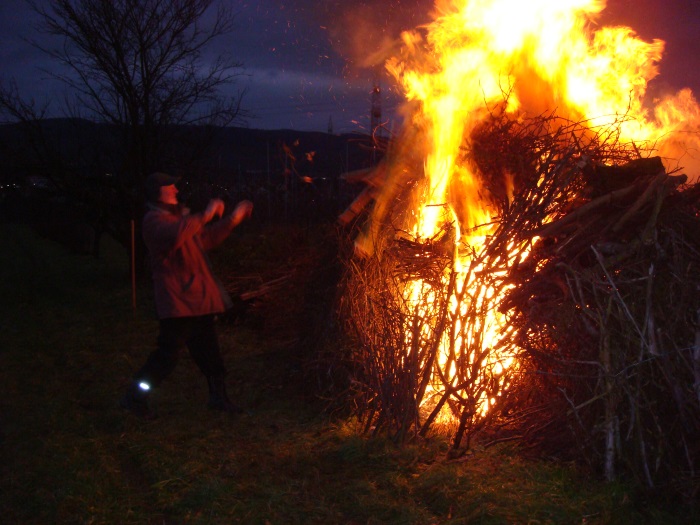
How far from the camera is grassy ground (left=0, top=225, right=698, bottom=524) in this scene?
3.55m

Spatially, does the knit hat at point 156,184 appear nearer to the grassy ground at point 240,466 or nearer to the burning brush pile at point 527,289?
the burning brush pile at point 527,289

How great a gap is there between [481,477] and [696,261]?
179 centimetres

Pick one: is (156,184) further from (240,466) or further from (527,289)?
(527,289)

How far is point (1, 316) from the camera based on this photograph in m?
9.40

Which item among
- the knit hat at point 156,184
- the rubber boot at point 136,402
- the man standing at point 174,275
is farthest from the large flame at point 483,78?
the rubber boot at point 136,402

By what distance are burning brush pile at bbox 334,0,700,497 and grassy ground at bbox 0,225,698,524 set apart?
0.28m

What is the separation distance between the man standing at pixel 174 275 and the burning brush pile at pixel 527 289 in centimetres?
108

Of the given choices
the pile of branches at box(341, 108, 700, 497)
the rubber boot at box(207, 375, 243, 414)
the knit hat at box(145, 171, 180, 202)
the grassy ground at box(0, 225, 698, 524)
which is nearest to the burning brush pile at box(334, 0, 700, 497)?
the pile of branches at box(341, 108, 700, 497)

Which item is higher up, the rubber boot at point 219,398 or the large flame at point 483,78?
the large flame at point 483,78

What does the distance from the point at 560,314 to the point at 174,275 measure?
268cm

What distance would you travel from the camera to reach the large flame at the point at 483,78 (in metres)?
5.03

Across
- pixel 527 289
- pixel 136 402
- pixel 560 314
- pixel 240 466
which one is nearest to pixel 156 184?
pixel 136 402

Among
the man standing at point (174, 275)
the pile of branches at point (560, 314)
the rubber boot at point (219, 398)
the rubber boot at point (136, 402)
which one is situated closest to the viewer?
the pile of branches at point (560, 314)

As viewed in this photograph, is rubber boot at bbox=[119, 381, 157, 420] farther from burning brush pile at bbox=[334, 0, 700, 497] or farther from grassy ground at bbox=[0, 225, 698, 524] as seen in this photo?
burning brush pile at bbox=[334, 0, 700, 497]
